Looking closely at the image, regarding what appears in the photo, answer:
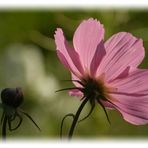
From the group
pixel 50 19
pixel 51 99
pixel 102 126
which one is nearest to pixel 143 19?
pixel 50 19

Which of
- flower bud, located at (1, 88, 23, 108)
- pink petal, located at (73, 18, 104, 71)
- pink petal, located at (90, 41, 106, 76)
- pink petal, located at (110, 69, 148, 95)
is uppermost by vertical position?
pink petal, located at (73, 18, 104, 71)

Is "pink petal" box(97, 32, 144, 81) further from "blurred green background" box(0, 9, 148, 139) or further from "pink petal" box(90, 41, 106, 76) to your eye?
"blurred green background" box(0, 9, 148, 139)

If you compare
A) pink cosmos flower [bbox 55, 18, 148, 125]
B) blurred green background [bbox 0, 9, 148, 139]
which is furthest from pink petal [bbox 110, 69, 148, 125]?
blurred green background [bbox 0, 9, 148, 139]

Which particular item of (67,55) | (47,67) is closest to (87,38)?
(67,55)

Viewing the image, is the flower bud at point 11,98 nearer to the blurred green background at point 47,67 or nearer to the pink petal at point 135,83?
the pink petal at point 135,83

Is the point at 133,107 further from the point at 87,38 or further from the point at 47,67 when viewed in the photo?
the point at 47,67

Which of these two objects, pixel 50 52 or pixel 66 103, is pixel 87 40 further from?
pixel 50 52
